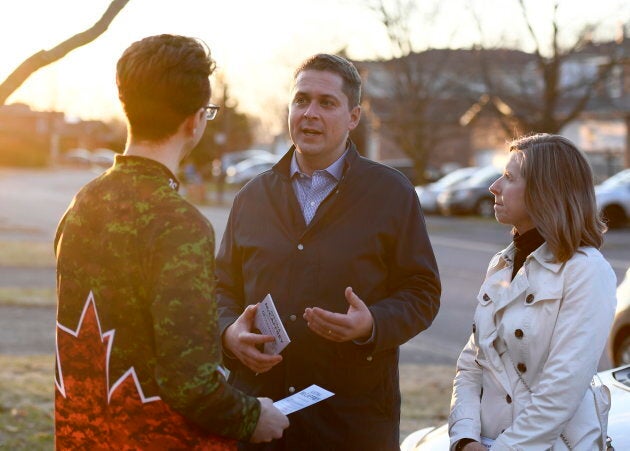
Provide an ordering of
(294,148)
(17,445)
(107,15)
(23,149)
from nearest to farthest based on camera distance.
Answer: (294,148), (107,15), (17,445), (23,149)

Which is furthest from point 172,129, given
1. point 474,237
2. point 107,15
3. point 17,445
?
point 474,237

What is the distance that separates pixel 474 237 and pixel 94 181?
78.5 feet

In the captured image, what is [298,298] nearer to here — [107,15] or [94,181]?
[94,181]

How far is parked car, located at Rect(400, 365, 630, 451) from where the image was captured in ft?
12.1

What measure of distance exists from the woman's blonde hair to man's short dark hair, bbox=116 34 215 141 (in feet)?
3.96

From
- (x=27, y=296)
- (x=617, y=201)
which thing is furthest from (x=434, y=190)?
(x=27, y=296)

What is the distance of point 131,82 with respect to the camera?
2654mm

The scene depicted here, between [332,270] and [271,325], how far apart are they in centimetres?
36

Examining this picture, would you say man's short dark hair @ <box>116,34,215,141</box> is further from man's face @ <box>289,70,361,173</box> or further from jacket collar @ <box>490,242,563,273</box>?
jacket collar @ <box>490,242,563,273</box>

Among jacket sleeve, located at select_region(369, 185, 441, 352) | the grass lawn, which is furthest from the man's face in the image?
the grass lawn

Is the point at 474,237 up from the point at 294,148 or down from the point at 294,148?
down

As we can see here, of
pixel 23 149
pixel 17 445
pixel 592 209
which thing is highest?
pixel 592 209

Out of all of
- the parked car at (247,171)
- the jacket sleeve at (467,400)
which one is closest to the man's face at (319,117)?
the jacket sleeve at (467,400)

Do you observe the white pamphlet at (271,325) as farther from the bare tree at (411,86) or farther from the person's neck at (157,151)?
the bare tree at (411,86)
